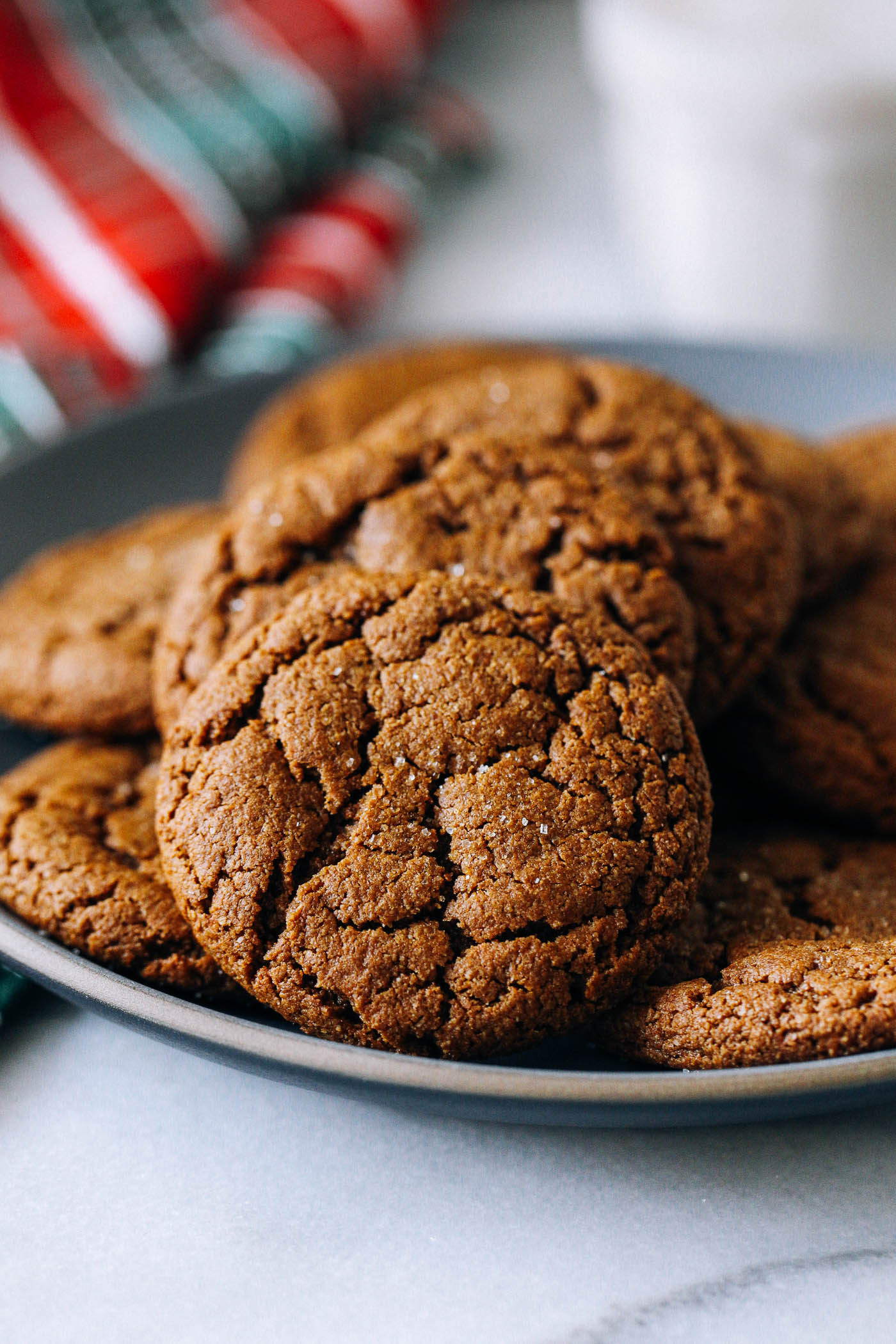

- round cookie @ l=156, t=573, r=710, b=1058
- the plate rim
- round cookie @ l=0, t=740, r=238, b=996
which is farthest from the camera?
round cookie @ l=0, t=740, r=238, b=996

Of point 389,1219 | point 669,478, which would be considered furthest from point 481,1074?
point 669,478

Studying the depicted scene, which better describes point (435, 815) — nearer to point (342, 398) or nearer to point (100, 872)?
point (100, 872)

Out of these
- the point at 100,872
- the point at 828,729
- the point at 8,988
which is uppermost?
the point at 100,872

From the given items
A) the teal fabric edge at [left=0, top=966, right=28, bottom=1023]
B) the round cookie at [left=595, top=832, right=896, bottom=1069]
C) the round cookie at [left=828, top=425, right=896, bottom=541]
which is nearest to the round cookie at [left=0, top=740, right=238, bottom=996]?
the teal fabric edge at [left=0, top=966, right=28, bottom=1023]

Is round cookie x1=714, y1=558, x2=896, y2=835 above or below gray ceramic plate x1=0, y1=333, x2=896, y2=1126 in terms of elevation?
below

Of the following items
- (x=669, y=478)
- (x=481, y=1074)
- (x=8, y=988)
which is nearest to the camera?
(x=481, y=1074)

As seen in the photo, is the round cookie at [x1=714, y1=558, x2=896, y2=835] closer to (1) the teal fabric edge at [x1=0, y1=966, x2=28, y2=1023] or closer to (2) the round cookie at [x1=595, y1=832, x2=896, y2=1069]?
(2) the round cookie at [x1=595, y1=832, x2=896, y2=1069]

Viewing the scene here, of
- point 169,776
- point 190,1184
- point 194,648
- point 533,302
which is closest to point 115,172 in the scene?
point 533,302
